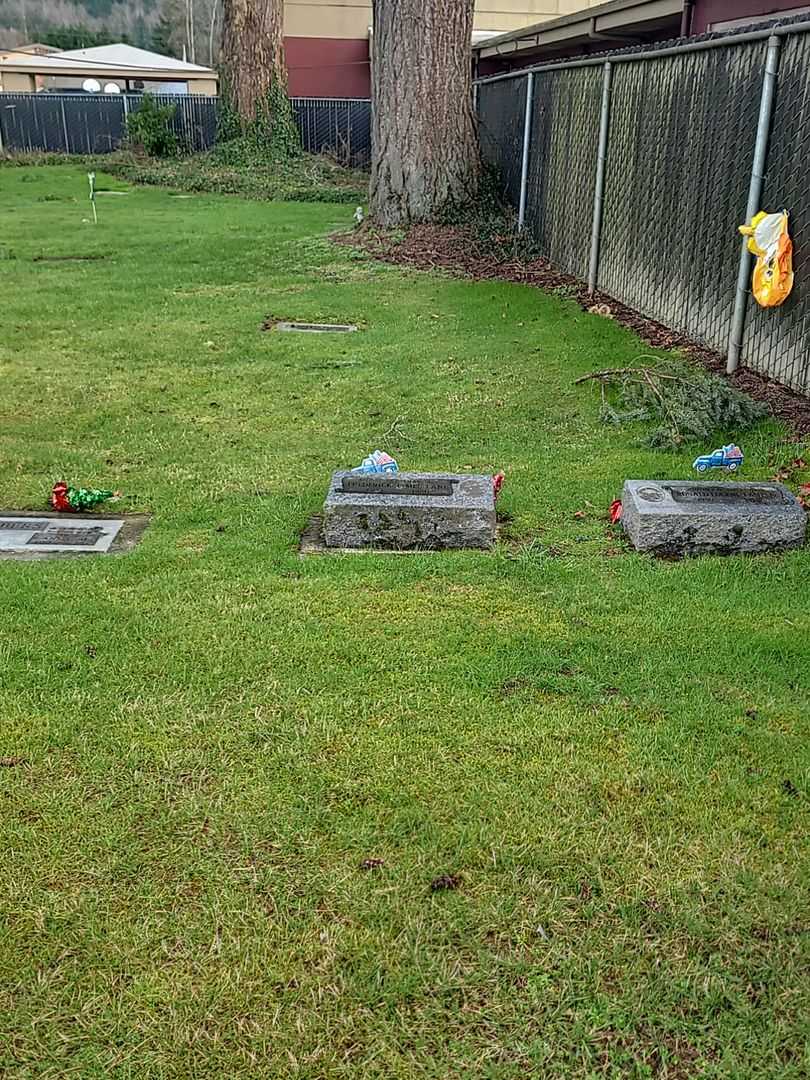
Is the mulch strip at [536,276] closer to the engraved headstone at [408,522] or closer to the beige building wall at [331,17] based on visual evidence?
the engraved headstone at [408,522]

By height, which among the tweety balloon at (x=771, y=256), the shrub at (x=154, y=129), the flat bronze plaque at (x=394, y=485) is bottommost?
the flat bronze plaque at (x=394, y=485)

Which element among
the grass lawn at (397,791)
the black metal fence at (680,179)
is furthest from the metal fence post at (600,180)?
the grass lawn at (397,791)

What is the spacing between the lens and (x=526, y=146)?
10.8 meters

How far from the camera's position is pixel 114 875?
7.38 feet

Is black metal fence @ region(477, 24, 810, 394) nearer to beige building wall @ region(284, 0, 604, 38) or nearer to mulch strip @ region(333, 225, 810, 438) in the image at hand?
mulch strip @ region(333, 225, 810, 438)

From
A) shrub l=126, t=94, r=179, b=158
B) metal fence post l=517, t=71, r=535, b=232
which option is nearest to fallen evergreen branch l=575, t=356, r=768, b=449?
metal fence post l=517, t=71, r=535, b=232

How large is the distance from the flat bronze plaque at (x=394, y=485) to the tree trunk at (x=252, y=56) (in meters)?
19.4

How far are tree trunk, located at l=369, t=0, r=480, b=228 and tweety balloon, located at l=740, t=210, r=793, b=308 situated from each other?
6508 millimetres

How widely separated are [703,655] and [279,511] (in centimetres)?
196

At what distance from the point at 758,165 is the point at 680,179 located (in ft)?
4.32

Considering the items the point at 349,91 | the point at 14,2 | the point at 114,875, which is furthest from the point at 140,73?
the point at 14,2

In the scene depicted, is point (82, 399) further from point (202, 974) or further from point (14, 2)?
point (14, 2)

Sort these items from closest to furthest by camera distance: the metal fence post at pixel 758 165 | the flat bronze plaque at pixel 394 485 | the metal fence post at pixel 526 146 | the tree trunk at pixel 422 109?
the flat bronze plaque at pixel 394 485
the metal fence post at pixel 758 165
the metal fence post at pixel 526 146
the tree trunk at pixel 422 109

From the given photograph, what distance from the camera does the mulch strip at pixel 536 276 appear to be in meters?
5.59
